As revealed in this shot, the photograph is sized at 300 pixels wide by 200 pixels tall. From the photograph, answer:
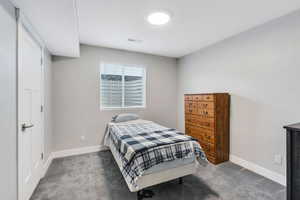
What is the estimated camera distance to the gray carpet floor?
70.7 inches

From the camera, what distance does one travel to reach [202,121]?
2.92 meters

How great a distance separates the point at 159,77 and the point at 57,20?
284 centimetres

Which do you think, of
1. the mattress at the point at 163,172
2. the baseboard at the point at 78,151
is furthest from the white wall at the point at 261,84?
the baseboard at the point at 78,151

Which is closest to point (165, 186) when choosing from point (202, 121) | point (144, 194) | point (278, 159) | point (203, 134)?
point (144, 194)

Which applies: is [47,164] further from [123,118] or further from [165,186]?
[165,186]

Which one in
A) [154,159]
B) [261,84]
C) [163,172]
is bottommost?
[163,172]

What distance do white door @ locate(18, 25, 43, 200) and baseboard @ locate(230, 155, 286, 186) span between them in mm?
3305

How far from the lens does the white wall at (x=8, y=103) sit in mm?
1177

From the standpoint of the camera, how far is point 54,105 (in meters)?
3.01

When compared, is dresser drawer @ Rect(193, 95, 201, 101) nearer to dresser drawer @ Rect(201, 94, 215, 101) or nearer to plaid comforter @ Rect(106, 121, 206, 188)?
dresser drawer @ Rect(201, 94, 215, 101)

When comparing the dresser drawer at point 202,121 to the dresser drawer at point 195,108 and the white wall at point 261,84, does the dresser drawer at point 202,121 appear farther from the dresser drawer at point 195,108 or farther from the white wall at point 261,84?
the white wall at point 261,84

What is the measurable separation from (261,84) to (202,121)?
121cm

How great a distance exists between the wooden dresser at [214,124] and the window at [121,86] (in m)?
1.65

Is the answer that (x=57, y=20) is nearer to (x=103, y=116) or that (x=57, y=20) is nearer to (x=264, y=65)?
(x=103, y=116)
